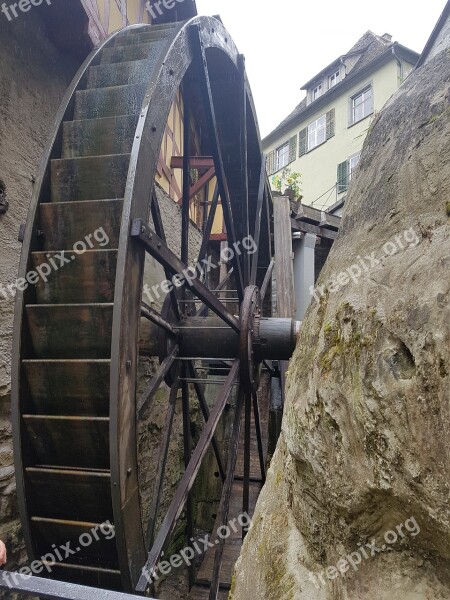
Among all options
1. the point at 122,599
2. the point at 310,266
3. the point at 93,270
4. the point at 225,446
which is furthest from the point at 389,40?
the point at 122,599

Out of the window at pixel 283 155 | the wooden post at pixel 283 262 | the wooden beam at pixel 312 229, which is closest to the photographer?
the wooden post at pixel 283 262

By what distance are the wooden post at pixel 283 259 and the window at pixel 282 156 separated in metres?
13.6

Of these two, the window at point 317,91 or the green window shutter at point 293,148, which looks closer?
the window at point 317,91

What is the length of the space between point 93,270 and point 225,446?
372 cm

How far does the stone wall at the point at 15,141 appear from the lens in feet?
8.58

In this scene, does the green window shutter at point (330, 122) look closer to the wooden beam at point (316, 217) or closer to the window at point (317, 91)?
the window at point (317, 91)

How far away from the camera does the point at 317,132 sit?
16953 mm

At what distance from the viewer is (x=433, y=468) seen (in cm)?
92

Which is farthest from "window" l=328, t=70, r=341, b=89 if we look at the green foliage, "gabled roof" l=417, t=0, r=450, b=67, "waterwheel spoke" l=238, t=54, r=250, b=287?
"gabled roof" l=417, t=0, r=450, b=67

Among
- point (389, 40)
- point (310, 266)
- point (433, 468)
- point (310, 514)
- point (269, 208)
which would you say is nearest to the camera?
point (433, 468)

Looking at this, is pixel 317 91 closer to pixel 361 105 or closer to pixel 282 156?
pixel 282 156

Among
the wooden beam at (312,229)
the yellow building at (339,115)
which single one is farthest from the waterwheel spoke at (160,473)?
the yellow building at (339,115)

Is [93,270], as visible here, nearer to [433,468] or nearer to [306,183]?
[433,468]

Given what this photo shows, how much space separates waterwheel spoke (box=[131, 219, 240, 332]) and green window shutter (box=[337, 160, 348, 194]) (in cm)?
1352
